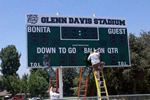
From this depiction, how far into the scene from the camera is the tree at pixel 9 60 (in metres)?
102

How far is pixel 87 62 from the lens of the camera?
73.3 feet

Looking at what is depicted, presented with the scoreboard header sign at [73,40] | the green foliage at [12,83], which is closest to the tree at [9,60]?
the green foliage at [12,83]

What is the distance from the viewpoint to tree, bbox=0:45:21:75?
335 feet

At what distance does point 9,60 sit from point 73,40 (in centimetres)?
8100

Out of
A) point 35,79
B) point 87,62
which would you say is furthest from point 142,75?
point 35,79

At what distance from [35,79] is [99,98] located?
6542 cm

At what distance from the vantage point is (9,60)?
337 ft

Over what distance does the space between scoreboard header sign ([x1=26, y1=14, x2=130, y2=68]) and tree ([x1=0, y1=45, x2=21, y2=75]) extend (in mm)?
78992

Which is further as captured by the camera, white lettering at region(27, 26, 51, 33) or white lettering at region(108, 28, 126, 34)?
white lettering at region(108, 28, 126, 34)

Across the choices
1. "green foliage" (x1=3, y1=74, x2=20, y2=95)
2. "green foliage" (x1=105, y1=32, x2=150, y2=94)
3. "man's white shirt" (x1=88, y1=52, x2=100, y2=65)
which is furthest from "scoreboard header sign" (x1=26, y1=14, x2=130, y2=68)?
"green foliage" (x1=3, y1=74, x2=20, y2=95)

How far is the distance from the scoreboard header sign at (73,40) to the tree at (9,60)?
78992mm

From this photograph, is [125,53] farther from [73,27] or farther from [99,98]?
[99,98]

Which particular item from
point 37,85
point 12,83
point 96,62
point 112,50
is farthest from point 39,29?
point 12,83

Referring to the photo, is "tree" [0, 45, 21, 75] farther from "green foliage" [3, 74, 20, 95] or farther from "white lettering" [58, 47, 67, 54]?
"white lettering" [58, 47, 67, 54]
